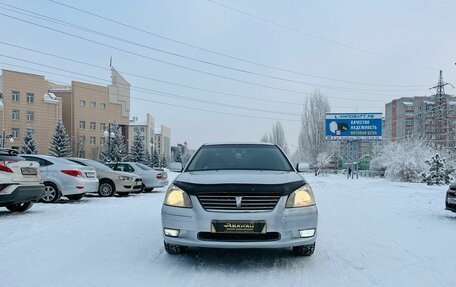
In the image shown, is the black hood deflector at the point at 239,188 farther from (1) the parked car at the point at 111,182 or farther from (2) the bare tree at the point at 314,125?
(2) the bare tree at the point at 314,125

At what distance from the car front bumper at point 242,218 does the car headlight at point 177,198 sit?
0.22ft

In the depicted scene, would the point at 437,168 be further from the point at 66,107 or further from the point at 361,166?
the point at 66,107

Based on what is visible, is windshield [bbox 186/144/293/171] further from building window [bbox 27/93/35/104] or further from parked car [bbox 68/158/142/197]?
building window [bbox 27/93/35/104]

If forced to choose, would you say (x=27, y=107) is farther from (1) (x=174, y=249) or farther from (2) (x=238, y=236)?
(2) (x=238, y=236)

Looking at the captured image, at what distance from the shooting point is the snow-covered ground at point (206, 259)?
4.32 meters

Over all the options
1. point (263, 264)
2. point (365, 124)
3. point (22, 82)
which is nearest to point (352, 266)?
point (263, 264)

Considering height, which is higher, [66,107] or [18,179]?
[66,107]

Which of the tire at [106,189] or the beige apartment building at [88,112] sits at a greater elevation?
the beige apartment building at [88,112]

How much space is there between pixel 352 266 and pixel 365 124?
36.6 meters

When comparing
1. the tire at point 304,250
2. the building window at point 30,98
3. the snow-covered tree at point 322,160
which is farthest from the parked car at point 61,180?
the building window at point 30,98

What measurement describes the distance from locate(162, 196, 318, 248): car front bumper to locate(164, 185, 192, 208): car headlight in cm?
7

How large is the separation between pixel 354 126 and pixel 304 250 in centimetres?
3623

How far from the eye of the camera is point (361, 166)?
7269cm

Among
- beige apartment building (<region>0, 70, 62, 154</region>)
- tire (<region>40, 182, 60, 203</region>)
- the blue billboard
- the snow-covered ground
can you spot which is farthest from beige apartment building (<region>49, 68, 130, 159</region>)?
the snow-covered ground
